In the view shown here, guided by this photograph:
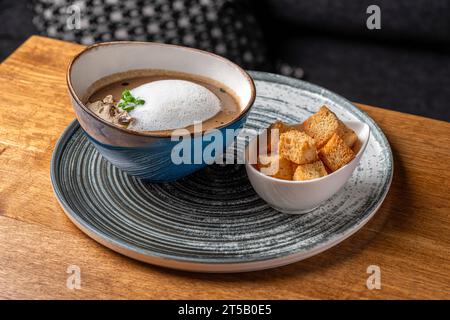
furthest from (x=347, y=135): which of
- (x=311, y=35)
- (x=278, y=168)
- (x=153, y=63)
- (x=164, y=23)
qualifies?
(x=311, y=35)

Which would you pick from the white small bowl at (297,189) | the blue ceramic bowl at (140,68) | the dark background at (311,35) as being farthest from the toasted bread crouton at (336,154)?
the dark background at (311,35)

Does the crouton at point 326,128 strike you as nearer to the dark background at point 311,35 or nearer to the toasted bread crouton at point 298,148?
the toasted bread crouton at point 298,148

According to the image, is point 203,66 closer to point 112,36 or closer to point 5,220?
point 5,220

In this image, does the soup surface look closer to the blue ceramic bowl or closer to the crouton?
the blue ceramic bowl

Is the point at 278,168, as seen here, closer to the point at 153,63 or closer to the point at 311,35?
the point at 153,63

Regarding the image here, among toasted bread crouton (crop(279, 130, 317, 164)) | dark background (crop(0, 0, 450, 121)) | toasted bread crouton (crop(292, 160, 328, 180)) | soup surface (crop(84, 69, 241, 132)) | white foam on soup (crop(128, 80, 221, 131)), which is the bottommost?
dark background (crop(0, 0, 450, 121))

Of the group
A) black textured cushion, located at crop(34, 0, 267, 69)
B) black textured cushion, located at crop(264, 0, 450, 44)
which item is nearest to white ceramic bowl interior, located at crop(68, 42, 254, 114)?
black textured cushion, located at crop(34, 0, 267, 69)

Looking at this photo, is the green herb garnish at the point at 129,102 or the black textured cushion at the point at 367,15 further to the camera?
the black textured cushion at the point at 367,15
